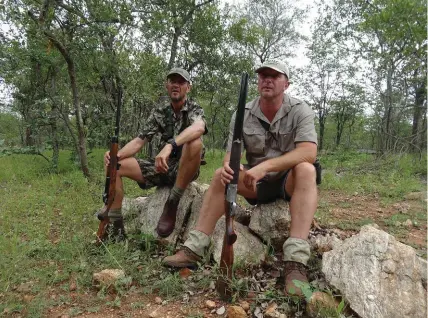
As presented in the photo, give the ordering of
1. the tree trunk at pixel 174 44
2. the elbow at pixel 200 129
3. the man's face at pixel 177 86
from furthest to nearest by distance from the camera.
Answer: the tree trunk at pixel 174 44 → the man's face at pixel 177 86 → the elbow at pixel 200 129

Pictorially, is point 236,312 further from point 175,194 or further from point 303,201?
point 175,194

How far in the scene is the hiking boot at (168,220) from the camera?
10.8 ft

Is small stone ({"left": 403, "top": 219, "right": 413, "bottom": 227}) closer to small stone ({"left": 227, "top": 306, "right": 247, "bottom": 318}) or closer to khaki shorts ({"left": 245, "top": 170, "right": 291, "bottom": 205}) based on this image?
khaki shorts ({"left": 245, "top": 170, "right": 291, "bottom": 205})

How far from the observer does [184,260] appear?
2.61 m

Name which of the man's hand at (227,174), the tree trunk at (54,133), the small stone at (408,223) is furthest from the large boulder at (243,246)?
the tree trunk at (54,133)

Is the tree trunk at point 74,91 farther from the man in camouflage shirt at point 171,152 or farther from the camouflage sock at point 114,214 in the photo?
the camouflage sock at point 114,214

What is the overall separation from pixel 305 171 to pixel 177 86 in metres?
1.78

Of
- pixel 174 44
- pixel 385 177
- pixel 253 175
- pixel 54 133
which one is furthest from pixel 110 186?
pixel 174 44

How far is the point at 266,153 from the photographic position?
9.62 ft

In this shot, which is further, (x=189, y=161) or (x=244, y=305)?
(x=189, y=161)

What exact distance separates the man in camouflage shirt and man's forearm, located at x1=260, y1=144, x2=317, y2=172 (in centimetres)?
99

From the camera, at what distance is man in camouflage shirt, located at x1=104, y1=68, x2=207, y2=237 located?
3245 mm

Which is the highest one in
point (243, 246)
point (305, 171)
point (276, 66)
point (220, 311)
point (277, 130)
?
point (276, 66)

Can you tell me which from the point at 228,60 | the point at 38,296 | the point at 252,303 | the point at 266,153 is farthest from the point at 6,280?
the point at 228,60
